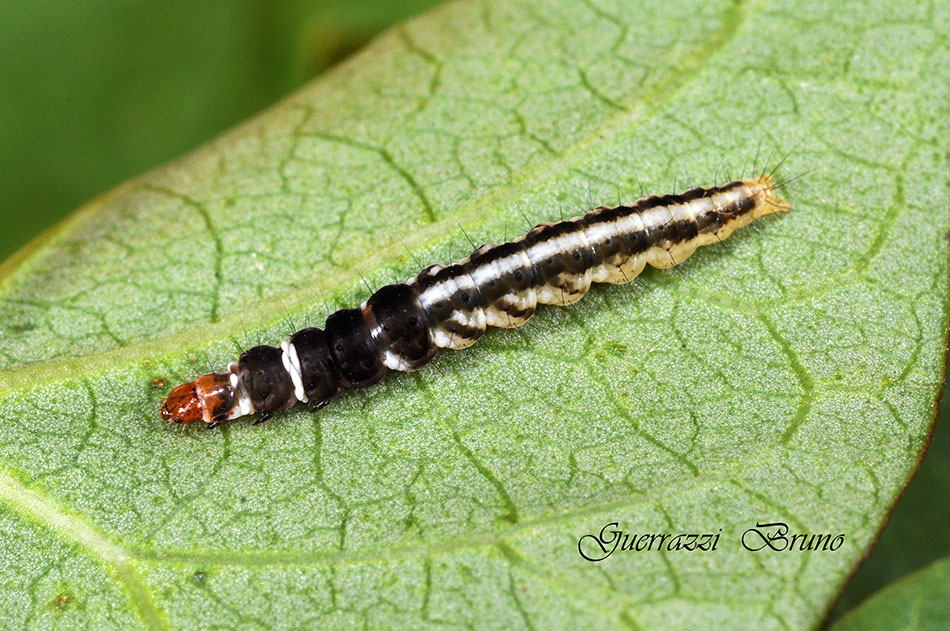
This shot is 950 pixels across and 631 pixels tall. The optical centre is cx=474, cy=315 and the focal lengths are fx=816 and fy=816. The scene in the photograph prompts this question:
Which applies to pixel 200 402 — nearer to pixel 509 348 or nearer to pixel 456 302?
pixel 456 302

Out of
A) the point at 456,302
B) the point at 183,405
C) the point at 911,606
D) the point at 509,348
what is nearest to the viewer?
the point at 911,606

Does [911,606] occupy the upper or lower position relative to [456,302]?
lower

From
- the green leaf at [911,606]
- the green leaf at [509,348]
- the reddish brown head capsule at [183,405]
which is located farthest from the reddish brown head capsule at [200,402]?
the green leaf at [911,606]

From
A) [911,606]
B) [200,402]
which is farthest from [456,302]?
[911,606]

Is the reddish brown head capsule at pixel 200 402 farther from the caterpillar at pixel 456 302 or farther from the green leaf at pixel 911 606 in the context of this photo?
the green leaf at pixel 911 606

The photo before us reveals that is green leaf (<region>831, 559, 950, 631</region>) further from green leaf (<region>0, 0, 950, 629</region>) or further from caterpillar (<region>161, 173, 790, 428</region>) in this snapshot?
caterpillar (<region>161, 173, 790, 428</region>)

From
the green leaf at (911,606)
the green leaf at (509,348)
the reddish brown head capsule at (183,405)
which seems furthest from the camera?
the reddish brown head capsule at (183,405)

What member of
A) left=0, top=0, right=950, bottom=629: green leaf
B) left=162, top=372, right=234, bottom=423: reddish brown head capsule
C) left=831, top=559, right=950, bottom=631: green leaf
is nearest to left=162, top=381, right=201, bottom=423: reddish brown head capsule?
left=162, top=372, right=234, bottom=423: reddish brown head capsule
